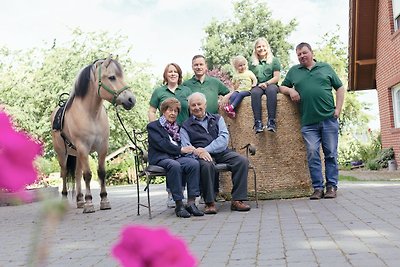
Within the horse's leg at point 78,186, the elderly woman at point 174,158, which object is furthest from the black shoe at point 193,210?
the horse's leg at point 78,186

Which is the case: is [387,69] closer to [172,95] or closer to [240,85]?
[240,85]

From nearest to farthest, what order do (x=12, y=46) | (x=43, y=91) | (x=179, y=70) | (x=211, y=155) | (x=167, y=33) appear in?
(x=211, y=155) → (x=179, y=70) → (x=43, y=91) → (x=12, y=46) → (x=167, y=33)

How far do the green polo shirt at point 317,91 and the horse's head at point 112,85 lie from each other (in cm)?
225

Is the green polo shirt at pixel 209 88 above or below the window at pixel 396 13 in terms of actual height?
below

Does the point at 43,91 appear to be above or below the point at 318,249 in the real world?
above

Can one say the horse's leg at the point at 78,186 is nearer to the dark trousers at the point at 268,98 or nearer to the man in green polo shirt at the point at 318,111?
the dark trousers at the point at 268,98

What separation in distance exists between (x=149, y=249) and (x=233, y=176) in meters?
6.43

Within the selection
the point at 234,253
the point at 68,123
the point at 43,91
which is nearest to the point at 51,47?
the point at 43,91

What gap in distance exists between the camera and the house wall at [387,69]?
16.2 meters

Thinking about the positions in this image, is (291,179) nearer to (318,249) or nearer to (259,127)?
(259,127)

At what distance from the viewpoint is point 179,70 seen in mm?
7383

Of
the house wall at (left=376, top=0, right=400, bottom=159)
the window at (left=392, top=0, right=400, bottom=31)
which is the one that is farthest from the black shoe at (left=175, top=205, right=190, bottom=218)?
the window at (left=392, top=0, right=400, bottom=31)

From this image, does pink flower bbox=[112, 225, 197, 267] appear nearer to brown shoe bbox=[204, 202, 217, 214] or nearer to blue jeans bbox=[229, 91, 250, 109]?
brown shoe bbox=[204, 202, 217, 214]

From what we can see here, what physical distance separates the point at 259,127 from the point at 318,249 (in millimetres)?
3867
